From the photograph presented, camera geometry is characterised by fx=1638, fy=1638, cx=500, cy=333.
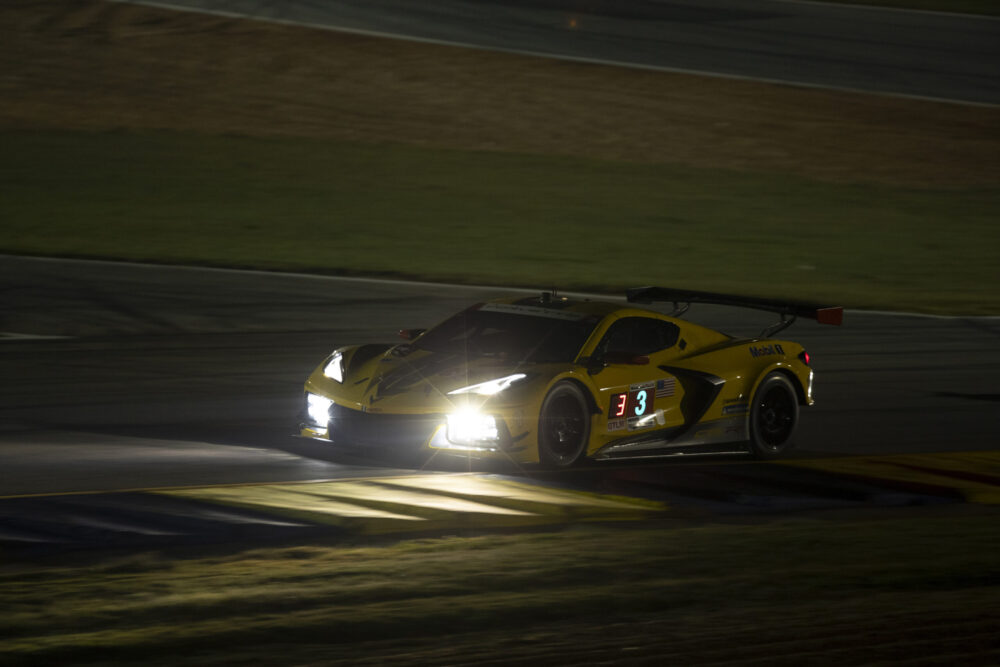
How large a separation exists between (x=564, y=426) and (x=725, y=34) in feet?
105

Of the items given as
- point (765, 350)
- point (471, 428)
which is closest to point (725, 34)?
point (765, 350)

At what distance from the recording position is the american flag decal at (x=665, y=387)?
1180 cm

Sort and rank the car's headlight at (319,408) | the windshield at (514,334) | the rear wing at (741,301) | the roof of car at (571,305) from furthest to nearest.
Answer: the roof of car at (571,305), the rear wing at (741,301), the windshield at (514,334), the car's headlight at (319,408)

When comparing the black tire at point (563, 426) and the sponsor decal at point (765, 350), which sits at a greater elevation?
the sponsor decal at point (765, 350)

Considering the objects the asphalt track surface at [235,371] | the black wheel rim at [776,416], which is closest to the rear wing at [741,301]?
the black wheel rim at [776,416]

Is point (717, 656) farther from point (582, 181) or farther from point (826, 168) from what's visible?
point (826, 168)

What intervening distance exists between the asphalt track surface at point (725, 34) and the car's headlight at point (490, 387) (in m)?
27.6

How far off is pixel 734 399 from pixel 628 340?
92 cm

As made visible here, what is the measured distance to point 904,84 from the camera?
38.2 m

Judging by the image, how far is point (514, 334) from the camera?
11875mm

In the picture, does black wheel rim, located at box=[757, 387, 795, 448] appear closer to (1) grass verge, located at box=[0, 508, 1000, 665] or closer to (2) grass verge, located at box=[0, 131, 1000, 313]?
(1) grass verge, located at box=[0, 508, 1000, 665]

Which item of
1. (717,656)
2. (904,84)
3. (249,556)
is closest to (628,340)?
(249,556)

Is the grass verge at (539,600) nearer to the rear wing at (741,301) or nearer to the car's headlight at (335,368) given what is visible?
the rear wing at (741,301)

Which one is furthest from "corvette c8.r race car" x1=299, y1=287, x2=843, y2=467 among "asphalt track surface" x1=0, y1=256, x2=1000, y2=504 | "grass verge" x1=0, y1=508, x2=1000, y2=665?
"grass verge" x1=0, y1=508, x2=1000, y2=665
